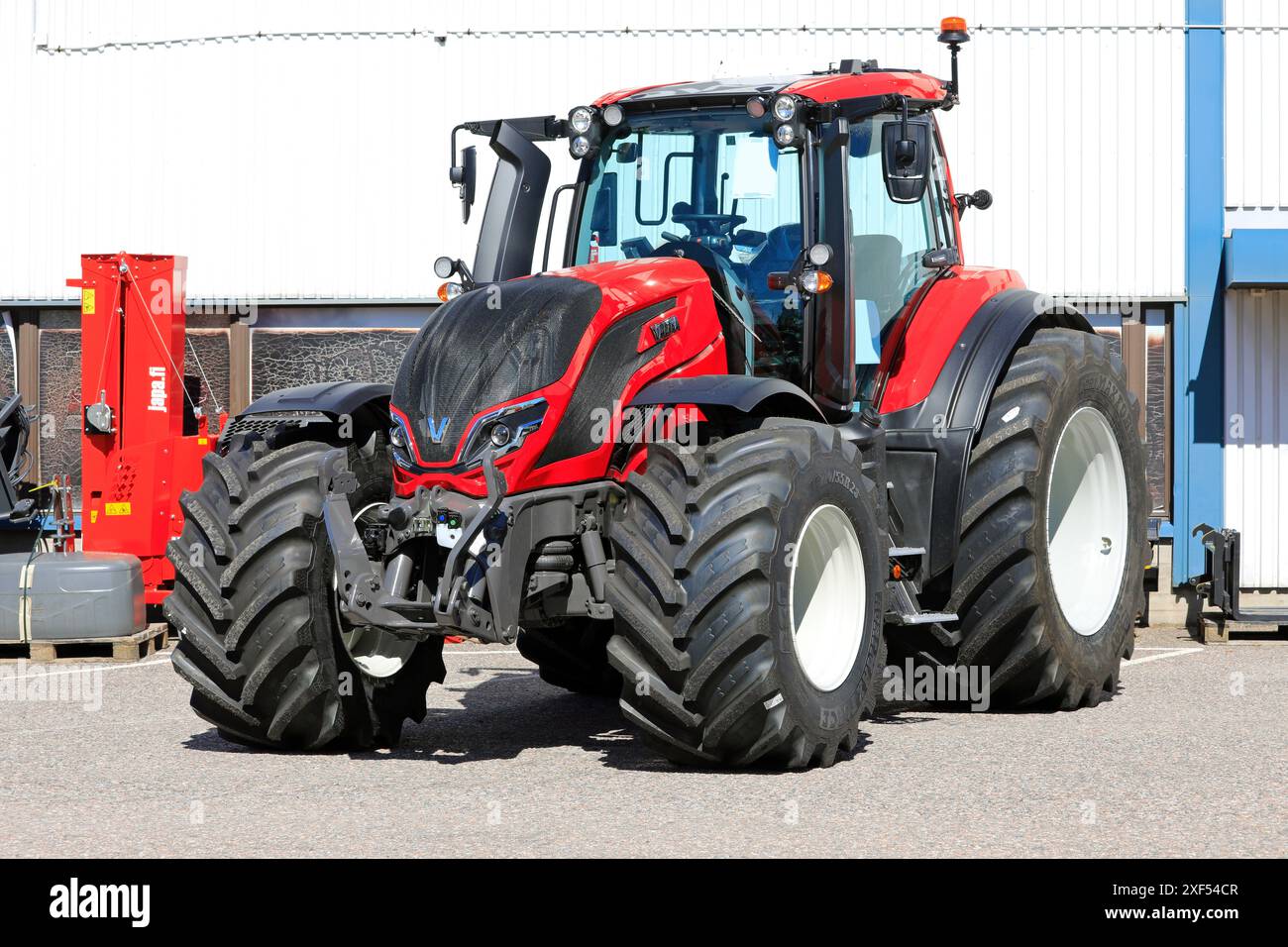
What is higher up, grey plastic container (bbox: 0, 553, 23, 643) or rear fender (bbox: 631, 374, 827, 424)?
rear fender (bbox: 631, 374, 827, 424)

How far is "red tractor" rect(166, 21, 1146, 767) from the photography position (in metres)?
7.14

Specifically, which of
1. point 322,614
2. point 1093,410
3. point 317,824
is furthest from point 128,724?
point 1093,410

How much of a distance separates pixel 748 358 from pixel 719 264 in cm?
47

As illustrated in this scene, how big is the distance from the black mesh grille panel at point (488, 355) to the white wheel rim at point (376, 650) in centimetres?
67

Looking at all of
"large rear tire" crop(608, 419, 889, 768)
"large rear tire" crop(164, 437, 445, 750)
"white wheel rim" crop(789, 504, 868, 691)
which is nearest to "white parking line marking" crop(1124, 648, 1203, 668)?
"white wheel rim" crop(789, 504, 868, 691)

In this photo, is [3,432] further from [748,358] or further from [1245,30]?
[1245,30]

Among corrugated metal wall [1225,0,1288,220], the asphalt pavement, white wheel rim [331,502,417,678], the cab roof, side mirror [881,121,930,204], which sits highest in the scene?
corrugated metal wall [1225,0,1288,220]

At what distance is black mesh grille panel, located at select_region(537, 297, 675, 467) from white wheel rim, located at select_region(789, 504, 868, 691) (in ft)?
3.34

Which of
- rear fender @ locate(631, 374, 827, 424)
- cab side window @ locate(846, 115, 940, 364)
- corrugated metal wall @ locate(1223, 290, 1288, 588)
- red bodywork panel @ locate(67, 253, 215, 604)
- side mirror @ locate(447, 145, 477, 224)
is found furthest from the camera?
corrugated metal wall @ locate(1223, 290, 1288, 588)

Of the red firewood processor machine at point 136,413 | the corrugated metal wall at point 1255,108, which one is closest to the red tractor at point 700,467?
the red firewood processor machine at point 136,413

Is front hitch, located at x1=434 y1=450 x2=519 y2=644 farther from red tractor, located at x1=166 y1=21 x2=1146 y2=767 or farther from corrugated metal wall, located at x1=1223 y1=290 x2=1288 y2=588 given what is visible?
corrugated metal wall, located at x1=1223 y1=290 x2=1288 y2=588

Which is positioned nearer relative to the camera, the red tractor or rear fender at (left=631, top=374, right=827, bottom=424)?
the red tractor

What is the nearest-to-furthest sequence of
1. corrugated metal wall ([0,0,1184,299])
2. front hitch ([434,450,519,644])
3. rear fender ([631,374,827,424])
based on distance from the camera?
front hitch ([434,450,519,644]) < rear fender ([631,374,827,424]) < corrugated metal wall ([0,0,1184,299])

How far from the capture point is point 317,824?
649cm
